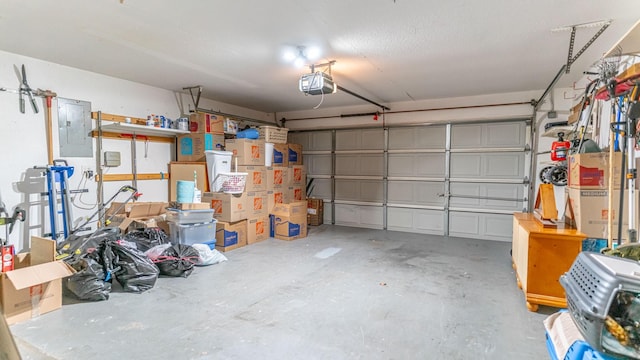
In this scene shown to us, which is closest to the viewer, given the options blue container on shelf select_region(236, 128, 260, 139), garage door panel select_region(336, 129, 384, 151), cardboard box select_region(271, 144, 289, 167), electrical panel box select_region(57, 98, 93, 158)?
electrical panel box select_region(57, 98, 93, 158)

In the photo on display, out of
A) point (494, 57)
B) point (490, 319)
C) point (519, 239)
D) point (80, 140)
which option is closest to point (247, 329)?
point (490, 319)

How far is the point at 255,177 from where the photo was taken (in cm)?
525

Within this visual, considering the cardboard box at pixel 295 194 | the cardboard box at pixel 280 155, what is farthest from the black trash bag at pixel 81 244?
the cardboard box at pixel 295 194

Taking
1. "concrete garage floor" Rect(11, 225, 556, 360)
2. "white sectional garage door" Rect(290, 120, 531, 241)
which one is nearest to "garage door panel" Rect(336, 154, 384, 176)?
"white sectional garage door" Rect(290, 120, 531, 241)

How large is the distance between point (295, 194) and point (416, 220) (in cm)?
239

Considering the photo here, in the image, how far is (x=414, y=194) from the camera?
610 centimetres

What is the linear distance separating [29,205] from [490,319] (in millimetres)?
4823

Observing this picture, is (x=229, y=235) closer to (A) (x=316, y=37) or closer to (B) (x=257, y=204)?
(B) (x=257, y=204)

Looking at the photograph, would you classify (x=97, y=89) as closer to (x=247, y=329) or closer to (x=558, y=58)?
(x=247, y=329)

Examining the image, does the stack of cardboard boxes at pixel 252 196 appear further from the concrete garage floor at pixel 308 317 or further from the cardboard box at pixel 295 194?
the concrete garage floor at pixel 308 317

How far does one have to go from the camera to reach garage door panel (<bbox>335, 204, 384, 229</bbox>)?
643 cm

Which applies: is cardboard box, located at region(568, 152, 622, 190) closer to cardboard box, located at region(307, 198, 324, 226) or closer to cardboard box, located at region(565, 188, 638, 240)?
cardboard box, located at region(565, 188, 638, 240)

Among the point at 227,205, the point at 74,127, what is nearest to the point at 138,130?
the point at 74,127

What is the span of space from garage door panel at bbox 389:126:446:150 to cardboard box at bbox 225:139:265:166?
2625 millimetres
